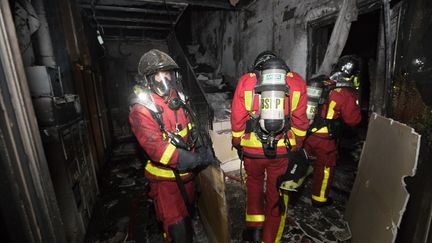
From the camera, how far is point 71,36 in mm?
3725

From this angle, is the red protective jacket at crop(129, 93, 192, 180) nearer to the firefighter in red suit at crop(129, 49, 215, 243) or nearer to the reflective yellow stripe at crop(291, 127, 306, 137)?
the firefighter in red suit at crop(129, 49, 215, 243)

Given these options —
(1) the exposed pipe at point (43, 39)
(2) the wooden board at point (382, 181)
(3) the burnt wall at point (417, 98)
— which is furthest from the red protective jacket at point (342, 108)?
(1) the exposed pipe at point (43, 39)

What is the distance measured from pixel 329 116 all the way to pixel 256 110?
4.31 ft

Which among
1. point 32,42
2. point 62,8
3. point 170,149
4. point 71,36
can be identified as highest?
point 62,8

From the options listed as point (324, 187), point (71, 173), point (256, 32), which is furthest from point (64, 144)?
point (256, 32)

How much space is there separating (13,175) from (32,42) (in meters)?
2.37

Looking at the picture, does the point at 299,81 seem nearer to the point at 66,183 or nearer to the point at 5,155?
the point at 5,155

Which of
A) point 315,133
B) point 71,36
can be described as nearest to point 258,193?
point 315,133

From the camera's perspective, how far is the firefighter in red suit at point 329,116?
3.03 meters

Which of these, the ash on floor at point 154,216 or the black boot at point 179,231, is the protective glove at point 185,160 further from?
the ash on floor at point 154,216

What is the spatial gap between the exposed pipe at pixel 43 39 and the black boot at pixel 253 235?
329cm

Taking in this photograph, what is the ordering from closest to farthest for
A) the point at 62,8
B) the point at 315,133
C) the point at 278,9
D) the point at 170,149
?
the point at 170,149 → the point at 315,133 → the point at 62,8 → the point at 278,9

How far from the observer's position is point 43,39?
2.77 m

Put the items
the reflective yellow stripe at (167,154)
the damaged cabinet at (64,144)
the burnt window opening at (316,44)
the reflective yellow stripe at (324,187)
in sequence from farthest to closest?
the burnt window opening at (316,44)
the reflective yellow stripe at (324,187)
the damaged cabinet at (64,144)
the reflective yellow stripe at (167,154)
